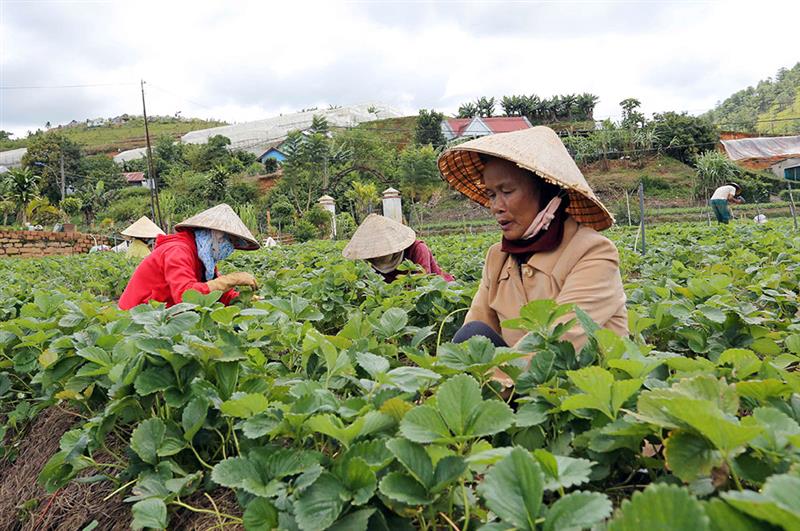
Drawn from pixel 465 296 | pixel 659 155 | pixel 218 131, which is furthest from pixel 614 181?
pixel 218 131

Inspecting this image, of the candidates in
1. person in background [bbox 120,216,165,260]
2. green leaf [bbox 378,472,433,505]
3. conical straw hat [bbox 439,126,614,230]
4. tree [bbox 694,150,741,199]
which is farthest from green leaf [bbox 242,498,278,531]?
tree [bbox 694,150,741,199]

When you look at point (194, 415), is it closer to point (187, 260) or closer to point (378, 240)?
point (187, 260)

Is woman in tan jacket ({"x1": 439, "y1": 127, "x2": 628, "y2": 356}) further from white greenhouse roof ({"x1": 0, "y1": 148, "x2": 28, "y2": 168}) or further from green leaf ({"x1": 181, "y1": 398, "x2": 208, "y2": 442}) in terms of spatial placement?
white greenhouse roof ({"x1": 0, "y1": 148, "x2": 28, "y2": 168})

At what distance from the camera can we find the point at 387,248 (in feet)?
14.1

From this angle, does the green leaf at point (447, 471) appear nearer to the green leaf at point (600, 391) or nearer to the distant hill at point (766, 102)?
the green leaf at point (600, 391)

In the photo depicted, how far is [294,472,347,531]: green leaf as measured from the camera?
80 cm

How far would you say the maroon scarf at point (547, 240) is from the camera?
2.10 meters

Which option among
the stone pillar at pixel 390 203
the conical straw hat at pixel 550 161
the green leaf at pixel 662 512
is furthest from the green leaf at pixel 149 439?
the stone pillar at pixel 390 203

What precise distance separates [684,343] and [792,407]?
116cm

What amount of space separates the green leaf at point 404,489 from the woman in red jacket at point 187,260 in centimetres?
272

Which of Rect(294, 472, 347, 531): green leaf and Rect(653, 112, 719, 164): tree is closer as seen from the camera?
Rect(294, 472, 347, 531): green leaf

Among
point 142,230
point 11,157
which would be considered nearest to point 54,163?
point 11,157

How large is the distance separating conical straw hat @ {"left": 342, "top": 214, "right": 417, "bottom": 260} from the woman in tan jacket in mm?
2019

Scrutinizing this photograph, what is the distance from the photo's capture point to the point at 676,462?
2.41 ft
